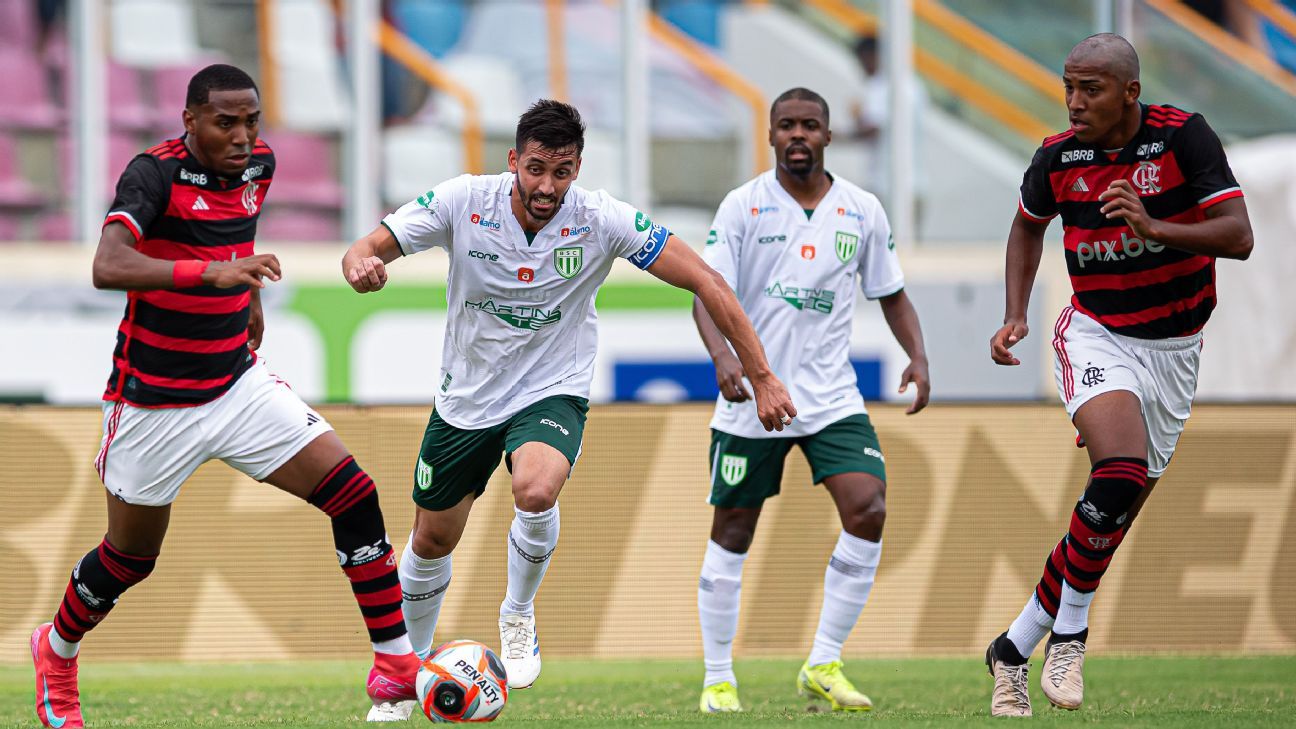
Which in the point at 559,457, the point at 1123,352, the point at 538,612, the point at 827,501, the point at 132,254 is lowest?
the point at 538,612

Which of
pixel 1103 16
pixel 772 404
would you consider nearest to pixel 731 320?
pixel 772 404

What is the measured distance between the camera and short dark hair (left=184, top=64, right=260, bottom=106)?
5.98 m

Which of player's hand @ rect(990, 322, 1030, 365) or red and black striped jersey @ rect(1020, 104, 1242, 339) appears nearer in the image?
red and black striped jersey @ rect(1020, 104, 1242, 339)

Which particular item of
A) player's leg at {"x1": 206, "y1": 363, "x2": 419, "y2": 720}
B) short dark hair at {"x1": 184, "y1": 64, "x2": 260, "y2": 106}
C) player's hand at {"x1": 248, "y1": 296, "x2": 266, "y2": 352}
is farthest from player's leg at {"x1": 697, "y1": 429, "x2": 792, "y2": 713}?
short dark hair at {"x1": 184, "y1": 64, "x2": 260, "y2": 106}

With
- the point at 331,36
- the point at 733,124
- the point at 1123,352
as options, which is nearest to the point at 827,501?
the point at 1123,352

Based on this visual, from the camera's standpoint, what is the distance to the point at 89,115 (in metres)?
13.1

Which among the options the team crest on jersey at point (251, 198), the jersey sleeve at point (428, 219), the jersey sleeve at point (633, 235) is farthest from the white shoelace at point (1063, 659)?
the team crest on jersey at point (251, 198)

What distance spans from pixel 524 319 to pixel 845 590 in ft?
6.62

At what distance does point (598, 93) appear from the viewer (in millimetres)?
13891

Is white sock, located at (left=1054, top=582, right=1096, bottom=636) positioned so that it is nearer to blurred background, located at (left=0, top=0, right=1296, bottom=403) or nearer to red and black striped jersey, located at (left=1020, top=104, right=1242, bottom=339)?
red and black striped jersey, located at (left=1020, top=104, right=1242, bottom=339)

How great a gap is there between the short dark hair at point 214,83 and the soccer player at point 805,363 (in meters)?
2.32

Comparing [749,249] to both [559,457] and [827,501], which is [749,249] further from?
[827,501]

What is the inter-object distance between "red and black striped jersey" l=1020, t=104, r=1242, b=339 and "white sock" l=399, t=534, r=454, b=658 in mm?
2828

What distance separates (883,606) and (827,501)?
2.21 feet
